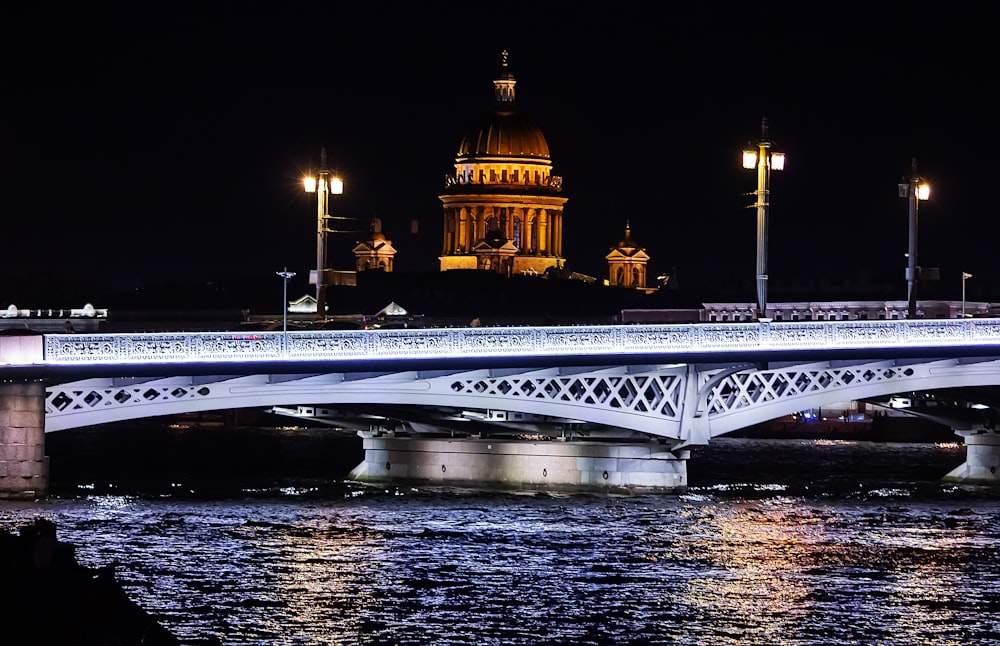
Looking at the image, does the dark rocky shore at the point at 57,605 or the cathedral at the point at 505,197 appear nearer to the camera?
the dark rocky shore at the point at 57,605

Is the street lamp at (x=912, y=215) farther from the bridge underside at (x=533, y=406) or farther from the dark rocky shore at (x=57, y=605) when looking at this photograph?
the dark rocky shore at (x=57, y=605)

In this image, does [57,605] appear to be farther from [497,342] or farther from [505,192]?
[505,192]

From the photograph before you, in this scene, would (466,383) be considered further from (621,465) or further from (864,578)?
(864,578)

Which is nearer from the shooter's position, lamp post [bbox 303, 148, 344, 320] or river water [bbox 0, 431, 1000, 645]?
river water [bbox 0, 431, 1000, 645]

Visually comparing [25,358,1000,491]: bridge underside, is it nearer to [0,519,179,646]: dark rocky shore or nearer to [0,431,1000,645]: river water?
[0,431,1000,645]: river water

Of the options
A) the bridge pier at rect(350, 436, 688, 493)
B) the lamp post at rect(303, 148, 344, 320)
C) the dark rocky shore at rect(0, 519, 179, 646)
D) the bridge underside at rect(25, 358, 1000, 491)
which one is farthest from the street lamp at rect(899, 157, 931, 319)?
the dark rocky shore at rect(0, 519, 179, 646)

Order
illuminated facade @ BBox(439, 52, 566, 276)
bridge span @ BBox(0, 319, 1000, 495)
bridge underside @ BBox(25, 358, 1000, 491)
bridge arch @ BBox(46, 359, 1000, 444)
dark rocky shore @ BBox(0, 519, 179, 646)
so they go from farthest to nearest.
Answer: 1. illuminated facade @ BBox(439, 52, 566, 276)
2. bridge underside @ BBox(25, 358, 1000, 491)
3. bridge arch @ BBox(46, 359, 1000, 444)
4. bridge span @ BBox(0, 319, 1000, 495)
5. dark rocky shore @ BBox(0, 519, 179, 646)

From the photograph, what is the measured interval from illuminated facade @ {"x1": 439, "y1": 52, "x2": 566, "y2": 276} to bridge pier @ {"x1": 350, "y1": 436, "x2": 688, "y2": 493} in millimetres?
112177

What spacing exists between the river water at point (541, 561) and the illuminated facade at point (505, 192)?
367 ft

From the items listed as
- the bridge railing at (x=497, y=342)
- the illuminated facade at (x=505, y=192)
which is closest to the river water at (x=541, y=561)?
the bridge railing at (x=497, y=342)

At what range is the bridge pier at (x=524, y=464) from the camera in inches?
2739

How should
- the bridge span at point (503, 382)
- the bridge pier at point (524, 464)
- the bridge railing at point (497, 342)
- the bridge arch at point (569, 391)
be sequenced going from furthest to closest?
the bridge pier at point (524, 464), the bridge arch at point (569, 391), the bridge span at point (503, 382), the bridge railing at point (497, 342)

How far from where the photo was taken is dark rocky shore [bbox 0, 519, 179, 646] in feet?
93.1

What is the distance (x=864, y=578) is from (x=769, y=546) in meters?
5.63
